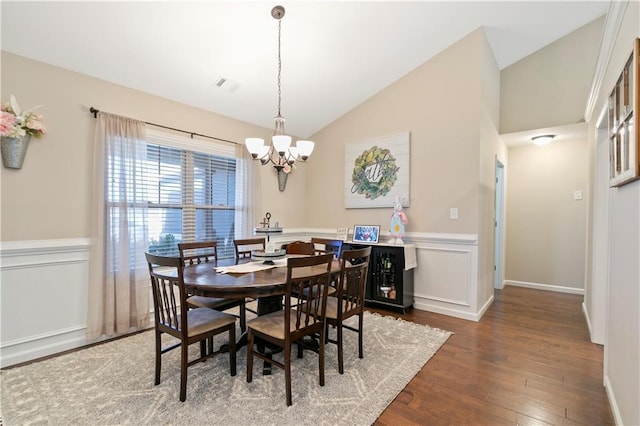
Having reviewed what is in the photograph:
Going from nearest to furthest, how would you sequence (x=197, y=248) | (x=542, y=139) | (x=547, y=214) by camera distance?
1. (x=197, y=248)
2. (x=542, y=139)
3. (x=547, y=214)

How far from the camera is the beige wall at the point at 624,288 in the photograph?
1.44 metres

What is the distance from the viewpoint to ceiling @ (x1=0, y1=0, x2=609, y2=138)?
2.42 meters

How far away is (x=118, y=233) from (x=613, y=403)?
409cm

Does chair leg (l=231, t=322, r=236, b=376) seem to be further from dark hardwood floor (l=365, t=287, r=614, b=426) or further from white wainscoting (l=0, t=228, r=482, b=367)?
white wainscoting (l=0, t=228, r=482, b=367)

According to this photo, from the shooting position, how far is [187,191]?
3629 mm

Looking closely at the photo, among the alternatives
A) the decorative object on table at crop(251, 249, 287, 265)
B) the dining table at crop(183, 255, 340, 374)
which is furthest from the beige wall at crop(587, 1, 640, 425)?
the decorative object on table at crop(251, 249, 287, 265)

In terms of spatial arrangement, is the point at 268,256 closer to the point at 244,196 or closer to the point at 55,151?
the point at 244,196

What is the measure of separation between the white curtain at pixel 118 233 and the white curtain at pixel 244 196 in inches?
48.2

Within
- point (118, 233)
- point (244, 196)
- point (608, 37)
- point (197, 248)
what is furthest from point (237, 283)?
point (608, 37)

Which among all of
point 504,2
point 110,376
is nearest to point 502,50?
point 504,2

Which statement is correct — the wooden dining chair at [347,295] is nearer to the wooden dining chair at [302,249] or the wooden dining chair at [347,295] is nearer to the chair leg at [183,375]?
the wooden dining chair at [302,249]

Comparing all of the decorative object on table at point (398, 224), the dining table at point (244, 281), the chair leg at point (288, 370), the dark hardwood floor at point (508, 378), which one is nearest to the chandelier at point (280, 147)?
the dining table at point (244, 281)

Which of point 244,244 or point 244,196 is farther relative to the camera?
point 244,196

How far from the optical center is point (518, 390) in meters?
2.12
